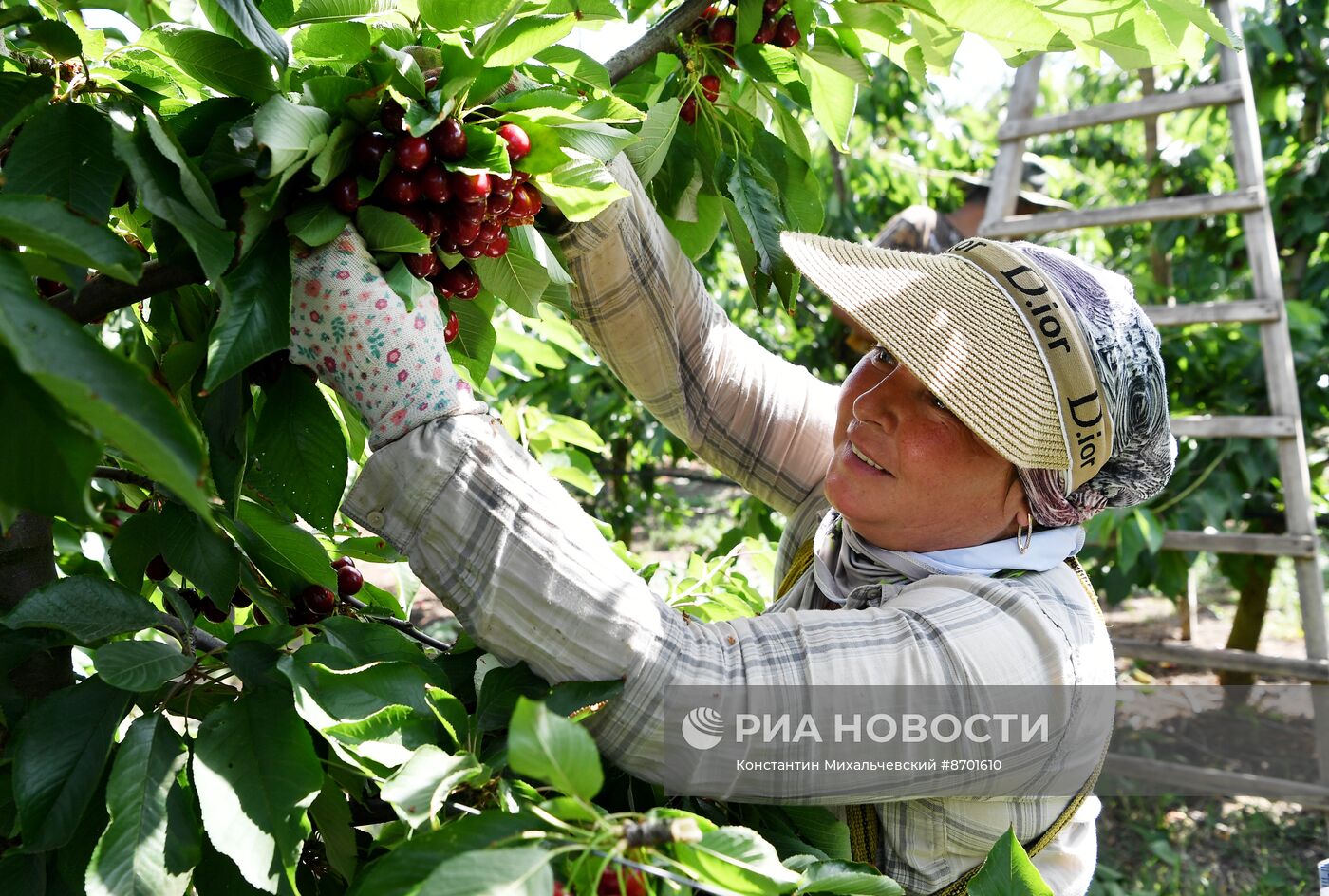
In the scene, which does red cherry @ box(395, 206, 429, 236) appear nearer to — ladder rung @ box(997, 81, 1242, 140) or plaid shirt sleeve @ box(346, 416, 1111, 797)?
plaid shirt sleeve @ box(346, 416, 1111, 797)

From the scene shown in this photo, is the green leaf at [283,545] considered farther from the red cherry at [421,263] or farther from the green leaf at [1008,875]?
the green leaf at [1008,875]

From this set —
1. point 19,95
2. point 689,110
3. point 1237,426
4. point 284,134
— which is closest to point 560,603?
point 284,134

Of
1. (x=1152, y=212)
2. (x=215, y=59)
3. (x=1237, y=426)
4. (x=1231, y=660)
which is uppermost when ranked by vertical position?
(x=215, y=59)

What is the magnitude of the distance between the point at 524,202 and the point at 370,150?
14cm

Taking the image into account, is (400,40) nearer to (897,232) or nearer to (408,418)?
(408,418)

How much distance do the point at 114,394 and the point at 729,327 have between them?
4.05 ft

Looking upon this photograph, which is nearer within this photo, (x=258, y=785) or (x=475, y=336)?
(x=258, y=785)

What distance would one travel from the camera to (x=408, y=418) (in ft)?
3.29

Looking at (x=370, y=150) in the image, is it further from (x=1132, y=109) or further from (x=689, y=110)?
(x=1132, y=109)

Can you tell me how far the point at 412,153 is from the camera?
877 mm

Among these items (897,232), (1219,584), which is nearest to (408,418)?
(897,232)

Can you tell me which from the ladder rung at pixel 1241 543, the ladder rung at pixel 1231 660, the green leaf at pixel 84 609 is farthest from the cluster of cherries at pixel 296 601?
the ladder rung at pixel 1241 543

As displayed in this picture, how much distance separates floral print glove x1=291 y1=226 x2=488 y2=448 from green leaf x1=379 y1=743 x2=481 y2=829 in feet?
1.03

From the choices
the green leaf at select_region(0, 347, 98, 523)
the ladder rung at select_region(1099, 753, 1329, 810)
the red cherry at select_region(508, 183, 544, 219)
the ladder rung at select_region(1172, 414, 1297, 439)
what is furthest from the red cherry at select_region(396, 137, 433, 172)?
the ladder rung at select_region(1099, 753, 1329, 810)
